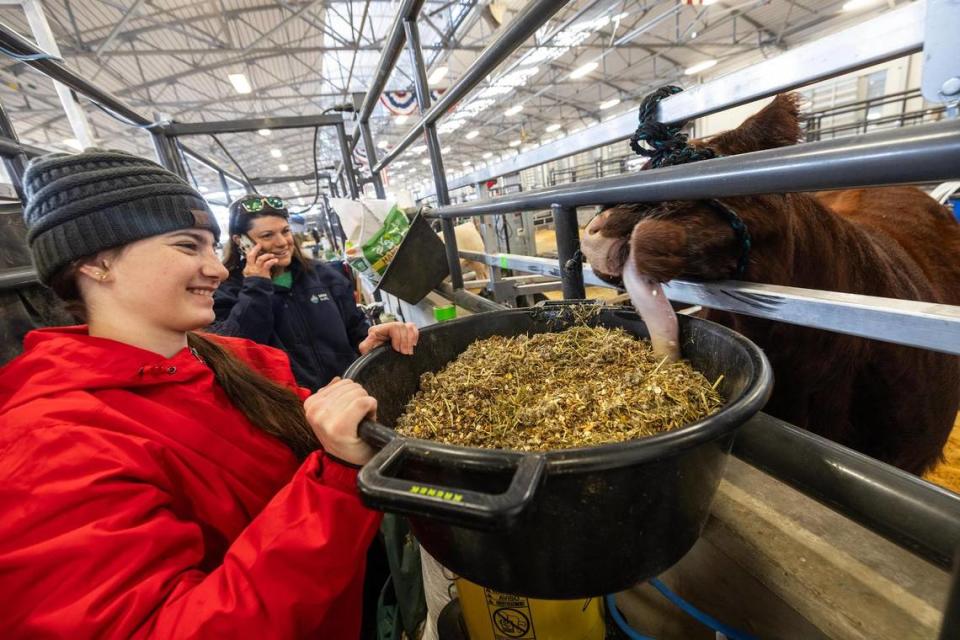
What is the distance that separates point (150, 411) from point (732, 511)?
3.59 ft

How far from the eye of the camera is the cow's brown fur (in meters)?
0.82

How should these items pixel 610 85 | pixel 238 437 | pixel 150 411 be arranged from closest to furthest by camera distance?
pixel 150 411, pixel 238 437, pixel 610 85

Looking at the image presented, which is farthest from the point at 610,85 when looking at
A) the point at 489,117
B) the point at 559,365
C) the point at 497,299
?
the point at 559,365

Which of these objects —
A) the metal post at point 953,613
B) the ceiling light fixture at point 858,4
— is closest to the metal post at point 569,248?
the metal post at point 953,613

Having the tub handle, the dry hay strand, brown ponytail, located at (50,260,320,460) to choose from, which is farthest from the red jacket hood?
the tub handle

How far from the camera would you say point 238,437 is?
0.95m

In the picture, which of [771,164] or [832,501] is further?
[832,501]

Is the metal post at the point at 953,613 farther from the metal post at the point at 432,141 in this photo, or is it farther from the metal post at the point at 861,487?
the metal post at the point at 432,141

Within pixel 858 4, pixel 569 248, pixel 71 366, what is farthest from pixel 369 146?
pixel 858 4

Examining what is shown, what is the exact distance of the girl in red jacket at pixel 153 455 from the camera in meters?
0.56

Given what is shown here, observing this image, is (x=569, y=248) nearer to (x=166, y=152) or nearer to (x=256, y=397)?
→ (x=256, y=397)

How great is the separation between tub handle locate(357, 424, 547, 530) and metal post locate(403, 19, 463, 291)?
1957mm

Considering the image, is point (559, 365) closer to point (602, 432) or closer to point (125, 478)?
point (602, 432)

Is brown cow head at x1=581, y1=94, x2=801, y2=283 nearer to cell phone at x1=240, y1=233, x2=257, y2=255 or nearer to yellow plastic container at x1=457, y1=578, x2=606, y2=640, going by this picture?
yellow plastic container at x1=457, y1=578, x2=606, y2=640
